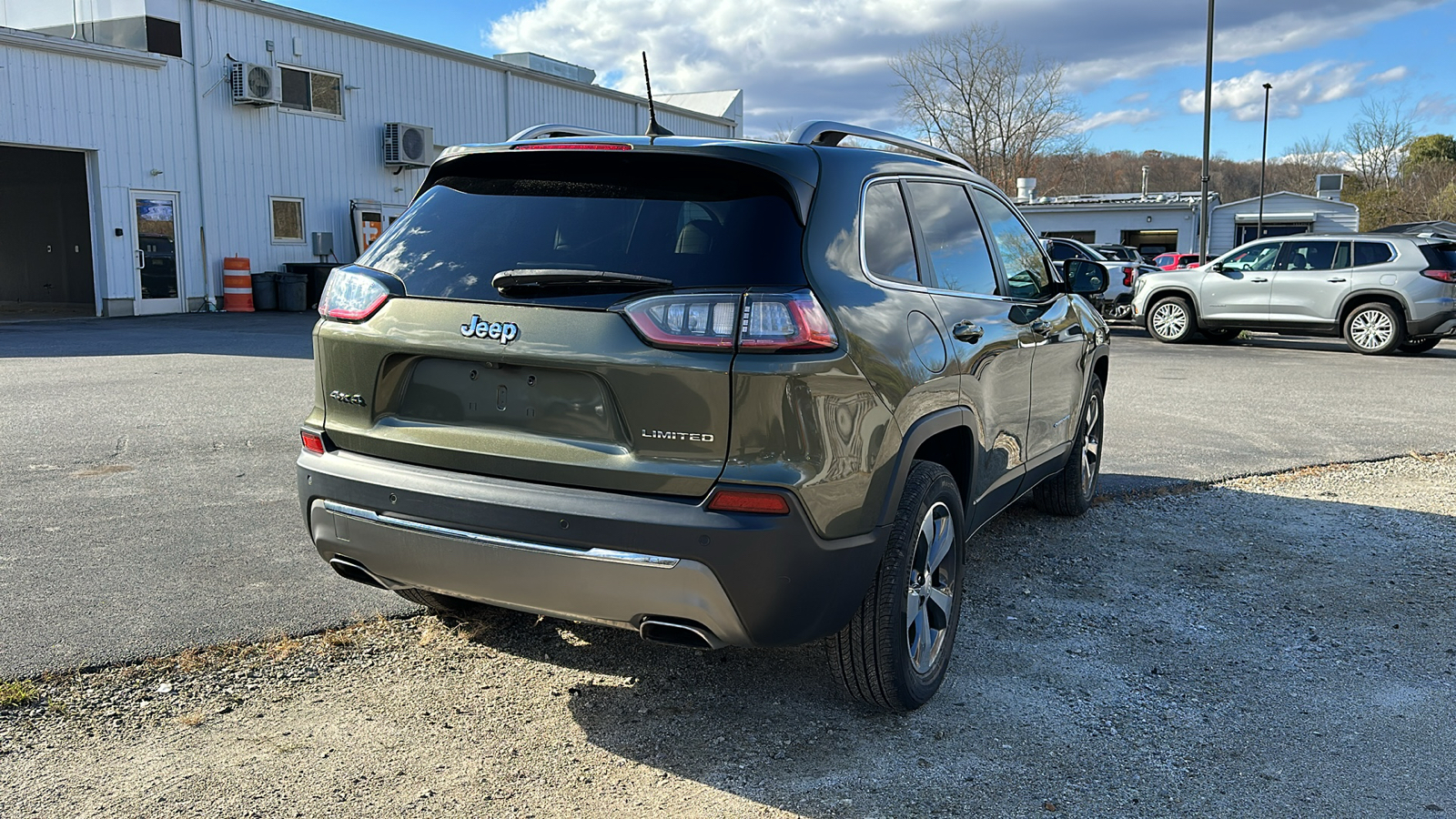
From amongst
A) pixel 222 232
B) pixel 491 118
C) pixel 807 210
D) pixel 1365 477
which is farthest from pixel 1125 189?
pixel 807 210

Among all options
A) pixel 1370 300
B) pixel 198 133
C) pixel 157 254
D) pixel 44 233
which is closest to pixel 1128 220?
→ pixel 1370 300

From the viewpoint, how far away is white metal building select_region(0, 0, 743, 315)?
68.1 ft

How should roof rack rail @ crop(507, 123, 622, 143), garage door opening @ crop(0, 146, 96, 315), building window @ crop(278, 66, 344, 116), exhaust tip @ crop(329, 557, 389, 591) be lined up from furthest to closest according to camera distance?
garage door opening @ crop(0, 146, 96, 315) < building window @ crop(278, 66, 344, 116) < roof rack rail @ crop(507, 123, 622, 143) < exhaust tip @ crop(329, 557, 389, 591)

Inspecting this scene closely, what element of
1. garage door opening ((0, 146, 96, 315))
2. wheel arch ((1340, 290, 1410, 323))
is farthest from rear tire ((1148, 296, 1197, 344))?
garage door opening ((0, 146, 96, 315))

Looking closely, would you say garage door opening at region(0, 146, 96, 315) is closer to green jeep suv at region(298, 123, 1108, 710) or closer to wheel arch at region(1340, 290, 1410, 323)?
wheel arch at region(1340, 290, 1410, 323)

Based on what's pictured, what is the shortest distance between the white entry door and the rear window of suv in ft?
68.2

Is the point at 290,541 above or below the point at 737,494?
below

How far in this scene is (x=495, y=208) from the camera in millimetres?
3434

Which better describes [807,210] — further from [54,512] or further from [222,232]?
[222,232]

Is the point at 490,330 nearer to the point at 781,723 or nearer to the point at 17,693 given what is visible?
the point at 781,723

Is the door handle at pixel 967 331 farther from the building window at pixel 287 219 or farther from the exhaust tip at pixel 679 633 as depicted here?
the building window at pixel 287 219

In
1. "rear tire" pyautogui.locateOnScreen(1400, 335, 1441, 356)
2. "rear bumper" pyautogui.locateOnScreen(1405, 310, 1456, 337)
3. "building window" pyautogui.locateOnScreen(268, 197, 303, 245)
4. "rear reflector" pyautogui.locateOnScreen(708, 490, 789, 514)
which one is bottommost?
"rear tire" pyautogui.locateOnScreen(1400, 335, 1441, 356)

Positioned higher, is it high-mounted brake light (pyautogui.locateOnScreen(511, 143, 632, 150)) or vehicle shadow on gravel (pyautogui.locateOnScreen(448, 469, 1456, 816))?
high-mounted brake light (pyautogui.locateOnScreen(511, 143, 632, 150))

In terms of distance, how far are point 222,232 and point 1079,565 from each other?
71.1 feet
